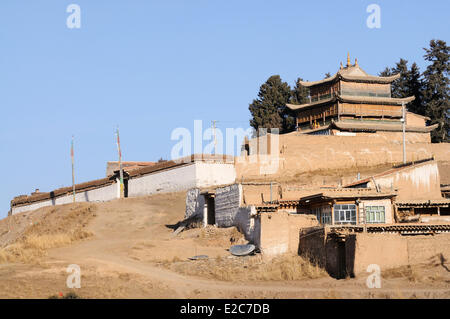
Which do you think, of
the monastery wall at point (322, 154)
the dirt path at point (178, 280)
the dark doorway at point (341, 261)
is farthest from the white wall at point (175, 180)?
the dark doorway at point (341, 261)

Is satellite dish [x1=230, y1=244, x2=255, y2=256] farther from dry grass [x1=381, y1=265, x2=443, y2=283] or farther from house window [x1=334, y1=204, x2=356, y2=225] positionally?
dry grass [x1=381, y1=265, x2=443, y2=283]

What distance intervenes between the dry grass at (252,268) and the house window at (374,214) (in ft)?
15.0

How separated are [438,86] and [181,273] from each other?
46.6 meters

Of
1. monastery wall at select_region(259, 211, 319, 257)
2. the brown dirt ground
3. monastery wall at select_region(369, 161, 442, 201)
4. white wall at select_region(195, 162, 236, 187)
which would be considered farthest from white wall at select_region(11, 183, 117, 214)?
monastery wall at select_region(259, 211, 319, 257)

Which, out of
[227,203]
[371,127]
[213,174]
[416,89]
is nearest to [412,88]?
[416,89]

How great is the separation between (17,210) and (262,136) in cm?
2682

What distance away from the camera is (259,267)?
3288cm

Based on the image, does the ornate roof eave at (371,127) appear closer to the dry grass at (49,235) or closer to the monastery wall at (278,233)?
the dry grass at (49,235)

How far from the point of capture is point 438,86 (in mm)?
71938

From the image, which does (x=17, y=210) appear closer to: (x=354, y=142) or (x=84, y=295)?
(x=354, y=142)

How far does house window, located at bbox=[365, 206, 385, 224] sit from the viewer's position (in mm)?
36031

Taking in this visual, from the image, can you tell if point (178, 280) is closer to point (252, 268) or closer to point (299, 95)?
point (252, 268)

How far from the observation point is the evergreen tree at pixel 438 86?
71.9m
